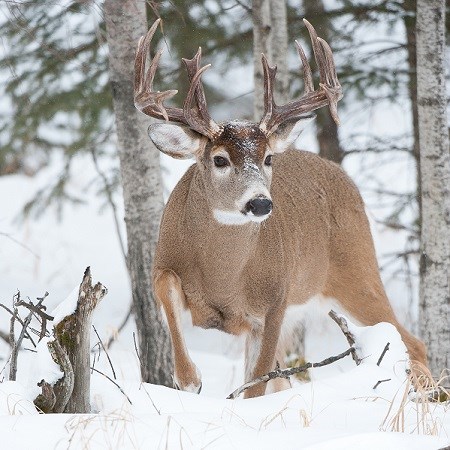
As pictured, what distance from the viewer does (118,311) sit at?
11.6 m

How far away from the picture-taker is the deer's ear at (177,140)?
18.5ft

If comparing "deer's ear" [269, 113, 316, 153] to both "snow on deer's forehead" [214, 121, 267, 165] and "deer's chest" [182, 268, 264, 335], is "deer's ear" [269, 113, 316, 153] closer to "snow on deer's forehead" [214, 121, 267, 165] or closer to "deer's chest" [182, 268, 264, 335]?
"snow on deer's forehead" [214, 121, 267, 165]

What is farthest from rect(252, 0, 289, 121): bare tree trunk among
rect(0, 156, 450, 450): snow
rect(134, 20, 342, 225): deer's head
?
rect(0, 156, 450, 450): snow

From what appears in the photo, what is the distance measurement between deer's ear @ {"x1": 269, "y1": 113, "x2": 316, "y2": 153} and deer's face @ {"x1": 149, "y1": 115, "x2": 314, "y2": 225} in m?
0.08

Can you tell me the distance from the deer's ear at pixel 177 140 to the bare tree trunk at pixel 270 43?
7.37 feet

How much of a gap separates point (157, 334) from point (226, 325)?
70cm

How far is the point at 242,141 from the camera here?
5.57 meters

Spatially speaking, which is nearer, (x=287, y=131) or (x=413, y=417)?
(x=413, y=417)

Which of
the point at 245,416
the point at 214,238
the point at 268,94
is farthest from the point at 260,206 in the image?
the point at 245,416

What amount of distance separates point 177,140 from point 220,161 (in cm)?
30

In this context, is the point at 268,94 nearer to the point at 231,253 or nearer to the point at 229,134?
the point at 229,134

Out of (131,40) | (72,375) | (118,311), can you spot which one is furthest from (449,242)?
(118,311)

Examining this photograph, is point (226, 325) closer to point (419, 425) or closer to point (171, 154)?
point (171, 154)

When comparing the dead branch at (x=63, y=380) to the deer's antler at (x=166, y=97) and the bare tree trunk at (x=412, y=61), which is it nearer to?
the deer's antler at (x=166, y=97)
